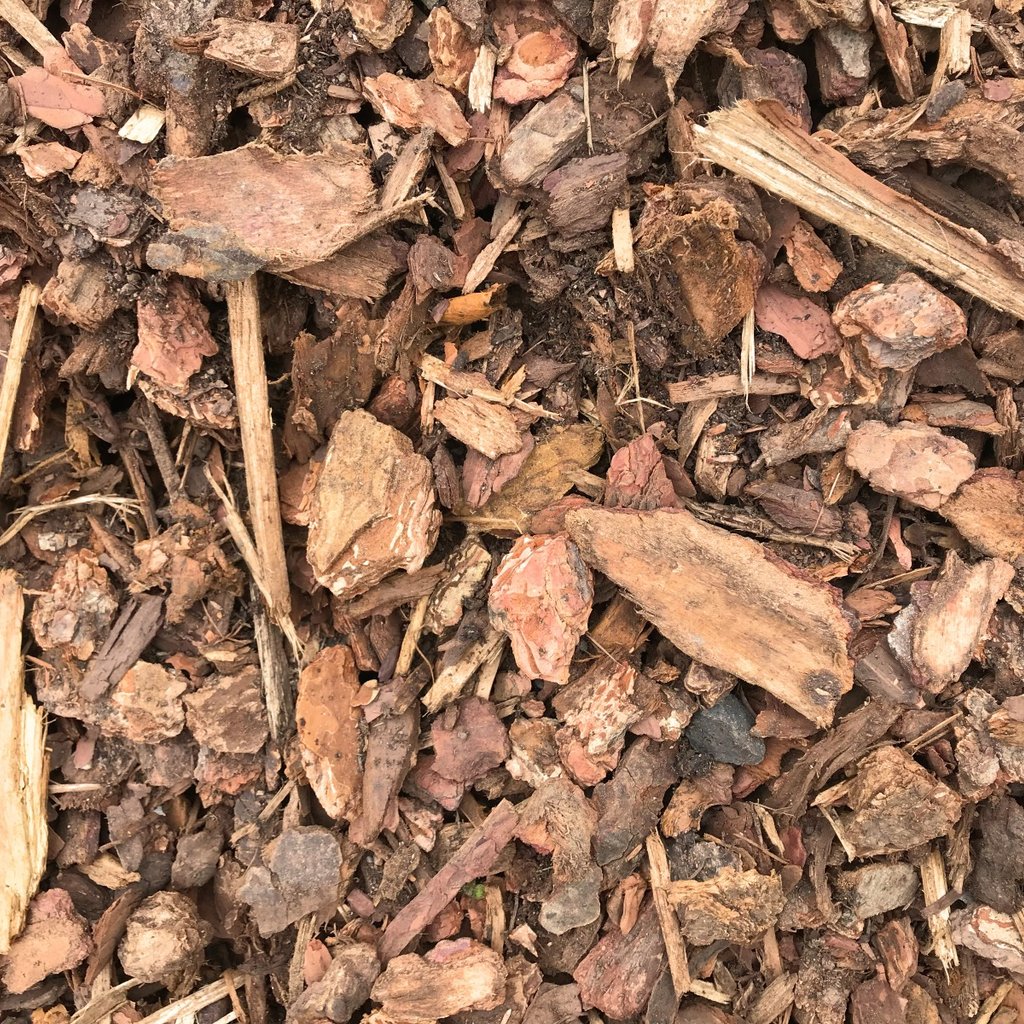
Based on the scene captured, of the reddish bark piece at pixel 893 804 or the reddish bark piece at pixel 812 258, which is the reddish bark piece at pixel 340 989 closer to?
the reddish bark piece at pixel 893 804

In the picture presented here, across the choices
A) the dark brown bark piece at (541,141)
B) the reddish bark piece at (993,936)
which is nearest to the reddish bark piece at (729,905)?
the reddish bark piece at (993,936)

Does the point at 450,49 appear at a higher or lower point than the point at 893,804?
higher

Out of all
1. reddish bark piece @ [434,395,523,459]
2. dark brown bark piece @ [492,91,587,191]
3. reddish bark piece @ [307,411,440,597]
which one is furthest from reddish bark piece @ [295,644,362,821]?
dark brown bark piece @ [492,91,587,191]

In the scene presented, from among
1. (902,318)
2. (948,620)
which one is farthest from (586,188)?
(948,620)

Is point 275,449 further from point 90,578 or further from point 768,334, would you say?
point 768,334

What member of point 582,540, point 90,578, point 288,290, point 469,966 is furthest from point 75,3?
point 469,966

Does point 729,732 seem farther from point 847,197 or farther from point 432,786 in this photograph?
point 847,197
